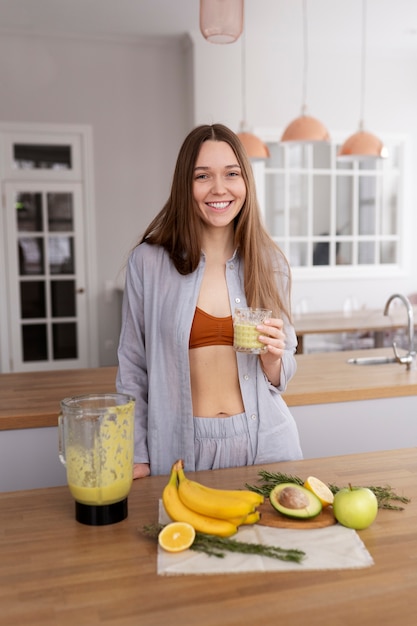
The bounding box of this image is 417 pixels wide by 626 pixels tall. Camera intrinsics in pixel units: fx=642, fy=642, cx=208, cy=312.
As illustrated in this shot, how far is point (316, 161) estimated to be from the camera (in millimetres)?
6883

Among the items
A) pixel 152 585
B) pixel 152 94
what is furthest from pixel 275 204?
pixel 152 585

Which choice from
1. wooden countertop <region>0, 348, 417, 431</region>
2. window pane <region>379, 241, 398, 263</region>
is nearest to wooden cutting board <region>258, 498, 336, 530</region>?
wooden countertop <region>0, 348, 417, 431</region>

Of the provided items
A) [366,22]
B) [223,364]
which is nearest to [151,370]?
[223,364]

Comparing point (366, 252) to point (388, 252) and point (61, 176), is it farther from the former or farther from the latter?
point (61, 176)

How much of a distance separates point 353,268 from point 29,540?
6298mm

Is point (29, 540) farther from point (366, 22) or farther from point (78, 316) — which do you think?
point (366, 22)

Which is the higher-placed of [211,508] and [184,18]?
[184,18]

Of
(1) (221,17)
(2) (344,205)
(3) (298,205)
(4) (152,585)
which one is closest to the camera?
(4) (152,585)

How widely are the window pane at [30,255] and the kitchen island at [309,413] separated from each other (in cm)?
365

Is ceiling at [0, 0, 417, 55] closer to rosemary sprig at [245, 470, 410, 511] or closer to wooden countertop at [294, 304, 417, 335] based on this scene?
wooden countertop at [294, 304, 417, 335]

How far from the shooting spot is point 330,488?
4.47ft

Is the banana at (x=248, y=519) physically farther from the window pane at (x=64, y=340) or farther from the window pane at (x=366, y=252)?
the window pane at (x=366, y=252)

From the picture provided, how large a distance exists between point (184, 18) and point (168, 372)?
4942mm

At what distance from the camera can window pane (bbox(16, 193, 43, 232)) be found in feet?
20.5
